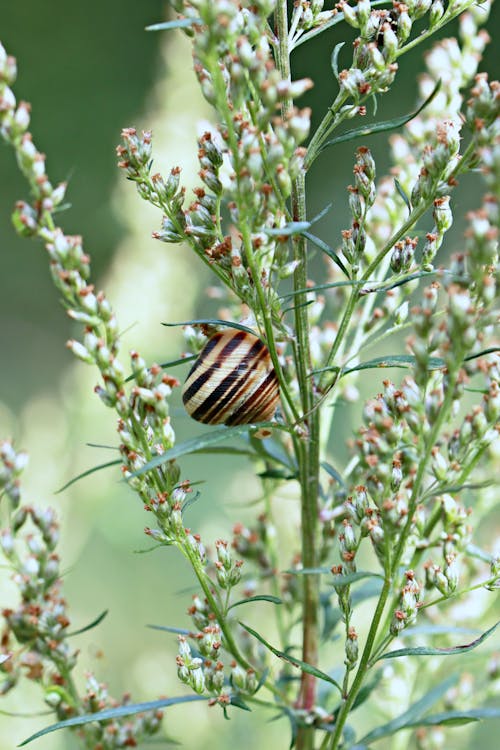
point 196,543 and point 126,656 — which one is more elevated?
point 126,656

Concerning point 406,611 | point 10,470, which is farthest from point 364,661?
point 10,470

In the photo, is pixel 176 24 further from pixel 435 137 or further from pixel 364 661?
pixel 364 661

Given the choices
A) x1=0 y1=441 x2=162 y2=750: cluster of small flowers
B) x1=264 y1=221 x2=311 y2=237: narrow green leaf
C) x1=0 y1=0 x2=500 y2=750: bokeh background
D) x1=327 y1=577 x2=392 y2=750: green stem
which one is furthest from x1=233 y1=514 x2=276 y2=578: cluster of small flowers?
x1=264 y1=221 x2=311 y2=237: narrow green leaf

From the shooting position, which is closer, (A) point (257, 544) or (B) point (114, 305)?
(A) point (257, 544)

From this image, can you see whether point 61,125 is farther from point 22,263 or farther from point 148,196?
point 148,196

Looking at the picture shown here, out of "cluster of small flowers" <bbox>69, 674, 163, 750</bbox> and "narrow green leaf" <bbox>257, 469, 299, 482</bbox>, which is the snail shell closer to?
"narrow green leaf" <bbox>257, 469, 299, 482</bbox>

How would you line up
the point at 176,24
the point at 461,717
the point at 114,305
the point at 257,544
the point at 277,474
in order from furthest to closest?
the point at 114,305 → the point at 257,544 → the point at 277,474 → the point at 461,717 → the point at 176,24

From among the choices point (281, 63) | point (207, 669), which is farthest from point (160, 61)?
point (207, 669)
